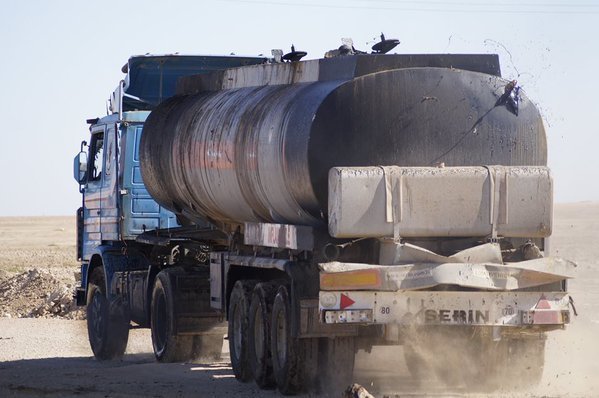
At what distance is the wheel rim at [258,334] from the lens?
13.4 meters

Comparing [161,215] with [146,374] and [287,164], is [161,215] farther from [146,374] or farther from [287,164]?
[287,164]

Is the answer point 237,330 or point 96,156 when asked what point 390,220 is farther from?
point 96,156

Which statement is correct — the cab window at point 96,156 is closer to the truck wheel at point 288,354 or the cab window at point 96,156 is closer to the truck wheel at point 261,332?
the truck wheel at point 261,332

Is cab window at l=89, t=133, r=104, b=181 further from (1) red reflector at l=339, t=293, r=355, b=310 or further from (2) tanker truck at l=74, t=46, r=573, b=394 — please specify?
(1) red reflector at l=339, t=293, r=355, b=310

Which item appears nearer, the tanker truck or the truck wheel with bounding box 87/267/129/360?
the tanker truck

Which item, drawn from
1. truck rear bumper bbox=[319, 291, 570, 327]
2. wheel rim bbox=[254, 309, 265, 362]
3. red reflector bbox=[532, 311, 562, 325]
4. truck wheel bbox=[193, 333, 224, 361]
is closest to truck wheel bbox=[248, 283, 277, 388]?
wheel rim bbox=[254, 309, 265, 362]

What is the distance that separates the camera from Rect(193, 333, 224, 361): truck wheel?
16969mm

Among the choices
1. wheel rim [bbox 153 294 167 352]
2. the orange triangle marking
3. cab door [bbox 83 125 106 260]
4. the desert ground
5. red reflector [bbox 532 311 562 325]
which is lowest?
the desert ground

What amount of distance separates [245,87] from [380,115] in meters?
3.37

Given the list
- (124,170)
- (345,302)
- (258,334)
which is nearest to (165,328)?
(124,170)

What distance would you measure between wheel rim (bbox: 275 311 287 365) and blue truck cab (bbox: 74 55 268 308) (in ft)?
17.8

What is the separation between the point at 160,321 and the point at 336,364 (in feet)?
16.1

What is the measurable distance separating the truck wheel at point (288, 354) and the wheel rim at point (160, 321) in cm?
419

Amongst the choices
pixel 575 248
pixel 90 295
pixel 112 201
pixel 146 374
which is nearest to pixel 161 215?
pixel 112 201
